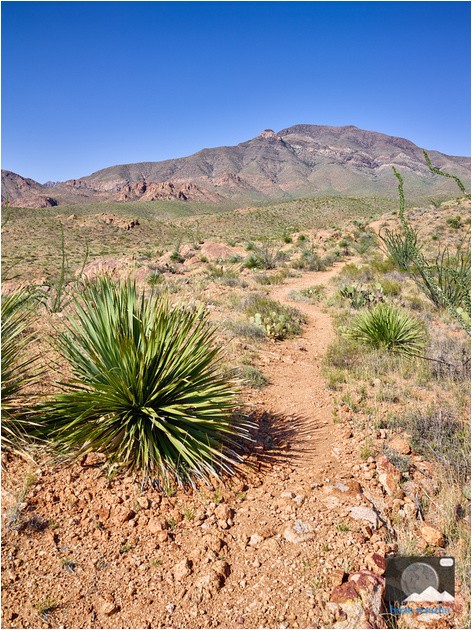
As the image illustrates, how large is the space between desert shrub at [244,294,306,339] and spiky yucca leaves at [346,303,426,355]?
1.46m

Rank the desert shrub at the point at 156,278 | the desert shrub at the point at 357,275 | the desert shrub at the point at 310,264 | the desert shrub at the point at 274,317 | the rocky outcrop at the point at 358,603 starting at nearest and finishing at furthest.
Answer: the rocky outcrop at the point at 358,603, the desert shrub at the point at 274,317, the desert shrub at the point at 156,278, the desert shrub at the point at 357,275, the desert shrub at the point at 310,264

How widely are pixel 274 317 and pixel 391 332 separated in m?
2.46

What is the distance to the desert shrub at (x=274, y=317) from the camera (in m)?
7.84

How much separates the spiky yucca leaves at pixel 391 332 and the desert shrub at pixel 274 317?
146 centimetres

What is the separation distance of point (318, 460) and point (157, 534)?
1.73 metres

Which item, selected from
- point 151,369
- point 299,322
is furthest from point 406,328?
point 151,369

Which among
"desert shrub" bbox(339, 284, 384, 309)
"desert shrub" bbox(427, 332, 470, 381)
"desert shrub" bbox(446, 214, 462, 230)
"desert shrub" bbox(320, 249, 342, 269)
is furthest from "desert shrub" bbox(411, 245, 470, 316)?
"desert shrub" bbox(446, 214, 462, 230)

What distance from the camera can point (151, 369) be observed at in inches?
137

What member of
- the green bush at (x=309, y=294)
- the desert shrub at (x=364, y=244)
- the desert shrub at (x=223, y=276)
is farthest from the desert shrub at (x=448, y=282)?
the desert shrub at (x=364, y=244)

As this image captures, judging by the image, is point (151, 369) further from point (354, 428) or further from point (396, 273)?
point (396, 273)

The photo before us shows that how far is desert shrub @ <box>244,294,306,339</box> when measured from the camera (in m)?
7.84

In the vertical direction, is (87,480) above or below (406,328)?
below

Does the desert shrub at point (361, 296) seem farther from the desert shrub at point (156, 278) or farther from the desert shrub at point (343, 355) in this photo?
the desert shrub at point (156, 278)

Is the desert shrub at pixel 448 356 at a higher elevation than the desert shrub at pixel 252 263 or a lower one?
lower
